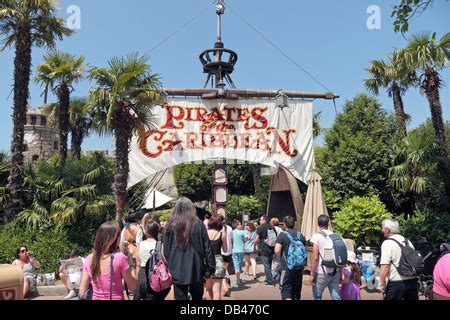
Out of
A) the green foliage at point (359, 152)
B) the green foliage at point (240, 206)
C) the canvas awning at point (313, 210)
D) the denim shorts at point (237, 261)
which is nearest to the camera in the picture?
the denim shorts at point (237, 261)

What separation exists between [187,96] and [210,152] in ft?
7.74

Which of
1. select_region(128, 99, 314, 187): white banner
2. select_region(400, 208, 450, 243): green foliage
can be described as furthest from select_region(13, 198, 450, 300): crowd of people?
select_region(128, 99, 314, 187): white banner

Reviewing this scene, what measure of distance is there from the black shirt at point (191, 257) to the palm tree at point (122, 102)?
7055 mm

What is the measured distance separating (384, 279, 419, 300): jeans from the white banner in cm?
1042

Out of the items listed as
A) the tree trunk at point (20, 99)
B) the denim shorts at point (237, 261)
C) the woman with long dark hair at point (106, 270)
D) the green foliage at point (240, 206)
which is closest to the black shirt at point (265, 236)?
the denim shorts at point (237, 261)

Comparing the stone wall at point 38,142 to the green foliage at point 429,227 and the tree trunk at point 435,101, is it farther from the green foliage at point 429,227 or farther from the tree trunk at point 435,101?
the green foliage at point 429,227

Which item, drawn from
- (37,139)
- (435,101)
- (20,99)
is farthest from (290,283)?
(37,139)

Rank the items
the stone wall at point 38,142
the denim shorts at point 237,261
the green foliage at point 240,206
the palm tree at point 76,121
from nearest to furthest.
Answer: the denim shorts at point 237,261 < the palm tree at point 76,121 < the green foliage at point 240,206 < the stone wall at point 38,142

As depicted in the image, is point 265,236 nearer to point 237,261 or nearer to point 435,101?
point 237,261

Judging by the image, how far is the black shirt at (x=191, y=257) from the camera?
4.15 metres

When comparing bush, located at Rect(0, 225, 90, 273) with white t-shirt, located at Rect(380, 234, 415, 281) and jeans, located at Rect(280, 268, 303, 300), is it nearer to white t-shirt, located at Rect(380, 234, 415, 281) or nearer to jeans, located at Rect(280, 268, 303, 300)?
jeans, located at Rect(280, 268, 303, 300)

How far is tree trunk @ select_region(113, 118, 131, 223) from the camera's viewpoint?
1109 centimetres
